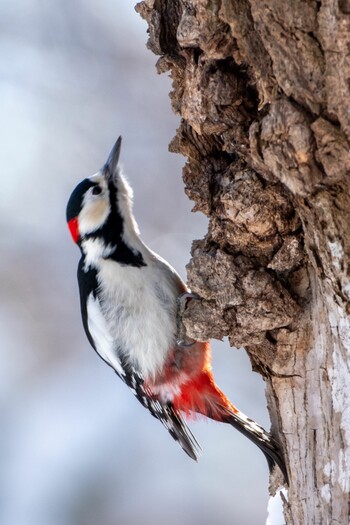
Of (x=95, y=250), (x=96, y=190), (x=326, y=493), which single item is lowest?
(x=326, y=493)

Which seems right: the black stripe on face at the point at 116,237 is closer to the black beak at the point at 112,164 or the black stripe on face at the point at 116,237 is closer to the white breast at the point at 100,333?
the black beak at the point at 112,164

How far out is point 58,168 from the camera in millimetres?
5156

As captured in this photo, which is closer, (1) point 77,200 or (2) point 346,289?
(2) point 346,289

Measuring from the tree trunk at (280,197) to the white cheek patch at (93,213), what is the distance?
945 mm

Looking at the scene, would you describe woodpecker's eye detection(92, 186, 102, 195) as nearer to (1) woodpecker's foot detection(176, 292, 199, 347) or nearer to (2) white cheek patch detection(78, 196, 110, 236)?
(2) white cheek patch detection(78, 196, 110, 236)

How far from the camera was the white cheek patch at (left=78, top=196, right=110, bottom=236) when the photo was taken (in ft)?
11.2

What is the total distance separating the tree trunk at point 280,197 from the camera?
1838 millimetres

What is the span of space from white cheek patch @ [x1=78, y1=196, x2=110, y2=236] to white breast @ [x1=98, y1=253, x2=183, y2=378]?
0.73 ft

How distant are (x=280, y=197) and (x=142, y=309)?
1.15 m

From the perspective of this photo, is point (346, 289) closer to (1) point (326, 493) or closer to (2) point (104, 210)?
(1) point (326, 493)

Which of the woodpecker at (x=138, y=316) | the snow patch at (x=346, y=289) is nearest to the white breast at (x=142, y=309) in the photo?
the woodpecker at (x=138, y=316)

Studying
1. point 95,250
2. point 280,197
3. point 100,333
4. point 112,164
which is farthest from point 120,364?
point 280,197

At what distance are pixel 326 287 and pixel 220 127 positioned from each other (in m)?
0.56

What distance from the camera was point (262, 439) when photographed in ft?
9.09
